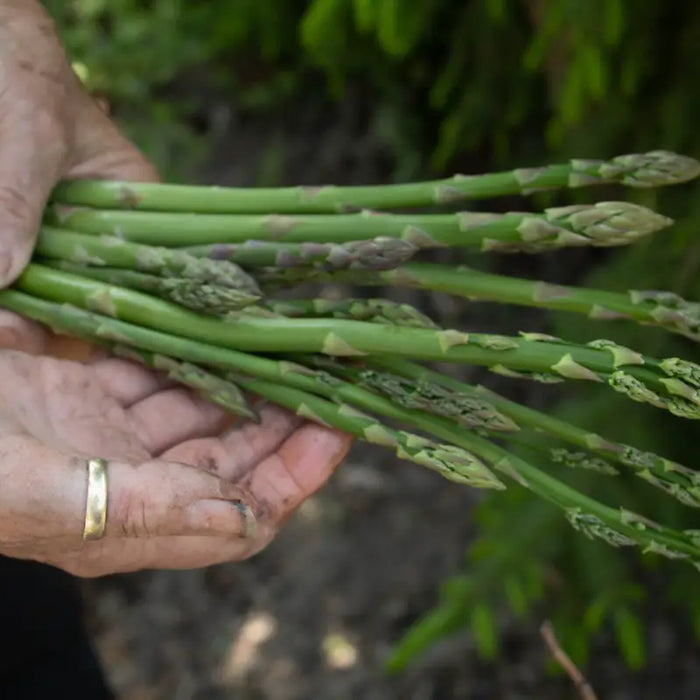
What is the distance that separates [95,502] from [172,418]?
0.34 meters

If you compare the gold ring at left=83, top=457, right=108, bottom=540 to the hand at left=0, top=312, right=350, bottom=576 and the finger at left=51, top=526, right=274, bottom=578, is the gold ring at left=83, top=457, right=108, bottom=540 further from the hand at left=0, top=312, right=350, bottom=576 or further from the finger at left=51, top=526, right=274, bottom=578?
the finger at left=51, top=526, right=274, bottom=578

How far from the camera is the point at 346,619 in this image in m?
2.70

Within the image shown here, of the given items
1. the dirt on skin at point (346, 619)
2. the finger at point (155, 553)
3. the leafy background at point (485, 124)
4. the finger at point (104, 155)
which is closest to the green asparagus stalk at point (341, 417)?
the finger at point (155, 553)

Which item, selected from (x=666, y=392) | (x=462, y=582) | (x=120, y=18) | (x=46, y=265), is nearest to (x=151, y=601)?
(x=462, y=582)

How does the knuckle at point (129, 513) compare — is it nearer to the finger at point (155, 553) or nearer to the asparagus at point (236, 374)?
the finger at point (155, 553)

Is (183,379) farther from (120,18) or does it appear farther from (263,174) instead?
(120,18)

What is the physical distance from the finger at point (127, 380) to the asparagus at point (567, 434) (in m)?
0.40

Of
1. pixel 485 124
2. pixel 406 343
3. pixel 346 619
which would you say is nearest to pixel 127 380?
pixel 406 343

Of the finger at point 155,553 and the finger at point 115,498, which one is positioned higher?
the finger at point 115,498

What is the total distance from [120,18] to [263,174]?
116cm

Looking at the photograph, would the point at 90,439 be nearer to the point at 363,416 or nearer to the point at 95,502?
the point at 95,502

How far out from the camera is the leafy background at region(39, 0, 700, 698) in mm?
1894

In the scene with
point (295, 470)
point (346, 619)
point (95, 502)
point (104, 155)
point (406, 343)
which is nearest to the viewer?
point (95, 502)

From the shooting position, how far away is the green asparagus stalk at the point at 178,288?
144 cm
